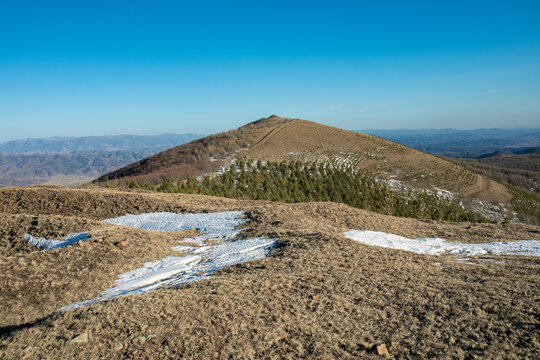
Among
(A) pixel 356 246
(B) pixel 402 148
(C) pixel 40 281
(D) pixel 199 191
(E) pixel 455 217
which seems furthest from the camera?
(B) pixel 402 148

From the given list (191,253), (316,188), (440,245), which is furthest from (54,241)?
(316,188)

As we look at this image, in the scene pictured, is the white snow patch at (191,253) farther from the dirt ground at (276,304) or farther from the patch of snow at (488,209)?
the patch of snow at (488,209)

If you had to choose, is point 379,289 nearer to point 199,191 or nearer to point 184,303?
point 184,303

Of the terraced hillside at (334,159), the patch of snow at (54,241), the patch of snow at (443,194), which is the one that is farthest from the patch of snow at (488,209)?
the patch of snow at (54,241)

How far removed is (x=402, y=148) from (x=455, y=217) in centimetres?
3088

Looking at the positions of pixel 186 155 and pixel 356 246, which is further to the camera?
pixel 186 155

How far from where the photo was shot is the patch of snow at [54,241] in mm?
8257

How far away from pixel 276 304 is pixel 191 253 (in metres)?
4.29

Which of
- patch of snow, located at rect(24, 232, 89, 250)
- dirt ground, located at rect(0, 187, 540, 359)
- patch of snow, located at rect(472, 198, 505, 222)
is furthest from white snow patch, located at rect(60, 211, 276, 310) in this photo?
patch of snow, located at rect(472, 198, 505, 222)

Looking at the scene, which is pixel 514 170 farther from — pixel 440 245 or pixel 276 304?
pixel 276 304

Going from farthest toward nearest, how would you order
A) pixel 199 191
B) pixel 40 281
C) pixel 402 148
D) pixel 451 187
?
pixel 402 148 → pixel 451 187 → pixel 199 191 → pixel 40 281

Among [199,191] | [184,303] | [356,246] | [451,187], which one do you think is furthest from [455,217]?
[184,303]

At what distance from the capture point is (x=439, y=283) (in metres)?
6.11

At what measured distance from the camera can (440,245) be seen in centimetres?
1047
